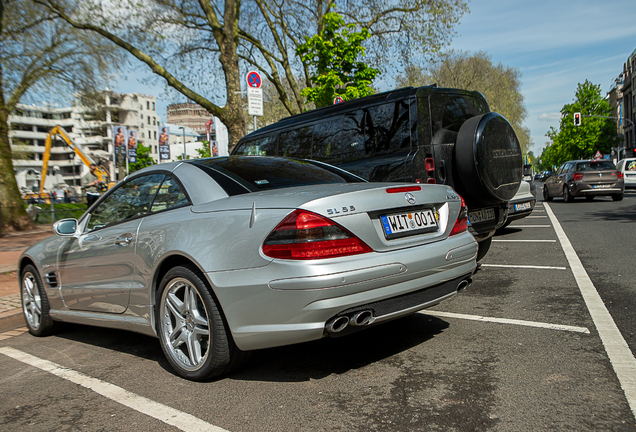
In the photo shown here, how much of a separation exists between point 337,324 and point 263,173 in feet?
4.40

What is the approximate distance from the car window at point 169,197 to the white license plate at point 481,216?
3.22 metres

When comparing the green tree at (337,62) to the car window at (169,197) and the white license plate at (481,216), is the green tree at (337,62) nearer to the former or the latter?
the white license plate at (481,216)

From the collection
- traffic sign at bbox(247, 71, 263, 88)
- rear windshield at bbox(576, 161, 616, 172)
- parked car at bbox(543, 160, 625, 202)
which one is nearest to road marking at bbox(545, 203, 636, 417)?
traffic sign at bbox(247, 71, 263, 88)

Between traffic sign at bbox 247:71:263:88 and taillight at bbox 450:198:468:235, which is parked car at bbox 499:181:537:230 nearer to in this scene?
traffic sign at bbox 247:71:263:88

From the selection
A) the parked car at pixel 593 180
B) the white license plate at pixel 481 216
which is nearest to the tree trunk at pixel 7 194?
the white license plate at pixel 481 216

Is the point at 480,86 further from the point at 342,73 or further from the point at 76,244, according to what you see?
the point at 76,244

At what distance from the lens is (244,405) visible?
2.98m

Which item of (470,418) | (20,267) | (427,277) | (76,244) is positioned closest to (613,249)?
(427,277)

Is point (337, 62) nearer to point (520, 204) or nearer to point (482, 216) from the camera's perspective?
point (520, 204)

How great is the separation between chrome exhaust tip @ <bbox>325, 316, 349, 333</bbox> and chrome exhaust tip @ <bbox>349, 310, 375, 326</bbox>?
1.3 inches

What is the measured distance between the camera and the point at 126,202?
14.1ft

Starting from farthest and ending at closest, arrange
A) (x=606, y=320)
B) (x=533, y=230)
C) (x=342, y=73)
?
(x=342, y=73) → (x=533, y=230) → (x=606, y=320)

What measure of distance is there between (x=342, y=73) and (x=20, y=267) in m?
12.3

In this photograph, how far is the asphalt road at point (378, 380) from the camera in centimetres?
270
